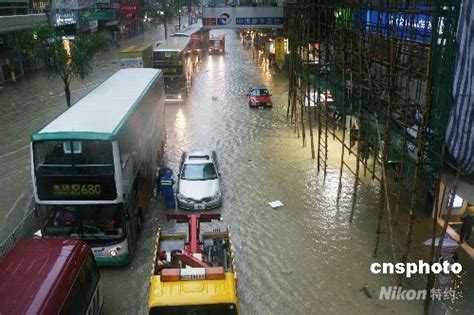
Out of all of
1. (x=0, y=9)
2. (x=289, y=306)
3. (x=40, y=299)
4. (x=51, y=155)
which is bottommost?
(x=289, y=306)

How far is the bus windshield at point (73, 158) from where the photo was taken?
36.0 ft

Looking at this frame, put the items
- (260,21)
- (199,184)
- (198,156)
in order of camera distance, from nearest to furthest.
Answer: (199,184) < (198,156) < (260,21)

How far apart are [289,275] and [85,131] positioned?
6.40 metres

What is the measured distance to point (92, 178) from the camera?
36.1ft

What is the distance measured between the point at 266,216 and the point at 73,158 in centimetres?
689

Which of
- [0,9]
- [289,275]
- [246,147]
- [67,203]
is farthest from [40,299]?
[0,9]

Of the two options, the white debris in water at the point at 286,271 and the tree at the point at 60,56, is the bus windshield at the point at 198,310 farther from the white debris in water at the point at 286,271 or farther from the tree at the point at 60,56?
the tree at the point at 60,56

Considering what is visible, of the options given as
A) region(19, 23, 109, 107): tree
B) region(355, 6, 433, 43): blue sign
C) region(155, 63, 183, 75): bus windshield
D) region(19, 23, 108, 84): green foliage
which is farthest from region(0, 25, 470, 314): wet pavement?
region(355, 6, 433, 43): blue sign

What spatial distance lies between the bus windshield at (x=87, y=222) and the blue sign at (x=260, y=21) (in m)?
21.3

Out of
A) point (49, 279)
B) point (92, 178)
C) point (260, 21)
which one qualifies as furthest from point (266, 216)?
point (260, 21)

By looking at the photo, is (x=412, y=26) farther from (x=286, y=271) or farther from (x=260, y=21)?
(x=260, y=21)

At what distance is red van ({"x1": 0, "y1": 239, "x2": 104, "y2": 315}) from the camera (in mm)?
7438

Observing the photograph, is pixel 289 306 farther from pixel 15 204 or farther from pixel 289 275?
pixel 15 204

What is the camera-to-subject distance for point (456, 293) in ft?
36.5
